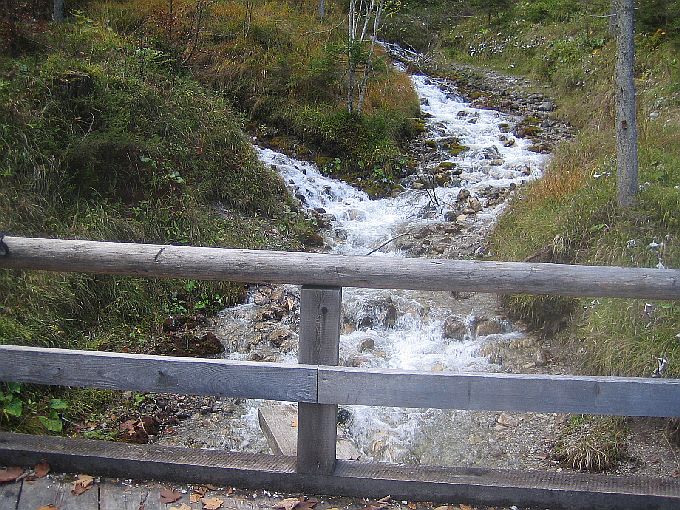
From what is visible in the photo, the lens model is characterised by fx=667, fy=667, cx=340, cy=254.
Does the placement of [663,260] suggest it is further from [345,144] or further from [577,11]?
[577,11]

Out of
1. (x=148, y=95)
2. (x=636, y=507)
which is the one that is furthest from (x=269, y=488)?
(x=148, y=95)

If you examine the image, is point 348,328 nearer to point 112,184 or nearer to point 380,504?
point 112,184

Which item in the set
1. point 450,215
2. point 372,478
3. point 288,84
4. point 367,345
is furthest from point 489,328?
point 288,84

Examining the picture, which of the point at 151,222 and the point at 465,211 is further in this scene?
the point at 465,211

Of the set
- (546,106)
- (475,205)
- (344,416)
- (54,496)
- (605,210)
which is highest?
(546,106)

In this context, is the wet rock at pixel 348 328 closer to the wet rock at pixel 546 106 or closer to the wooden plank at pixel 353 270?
the wooden plank at pixel 353 270

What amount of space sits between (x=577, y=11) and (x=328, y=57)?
34.6 feet

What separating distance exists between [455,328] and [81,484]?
5173mm

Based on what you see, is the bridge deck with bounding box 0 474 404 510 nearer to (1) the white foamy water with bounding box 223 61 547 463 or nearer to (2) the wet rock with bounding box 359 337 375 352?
(1) the white foamy water with bounding box 223 61 547 463

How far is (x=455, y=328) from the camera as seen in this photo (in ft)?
26.0

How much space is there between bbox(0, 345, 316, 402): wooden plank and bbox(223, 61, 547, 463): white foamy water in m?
2.82

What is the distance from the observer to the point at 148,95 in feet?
32.2

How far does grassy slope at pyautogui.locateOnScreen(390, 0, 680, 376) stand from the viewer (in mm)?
6477

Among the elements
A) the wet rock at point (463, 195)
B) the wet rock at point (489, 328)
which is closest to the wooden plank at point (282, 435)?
the wet rock at point (489, 328)
